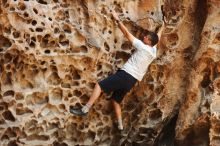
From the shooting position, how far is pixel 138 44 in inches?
205

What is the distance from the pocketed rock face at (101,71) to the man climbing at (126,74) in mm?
145

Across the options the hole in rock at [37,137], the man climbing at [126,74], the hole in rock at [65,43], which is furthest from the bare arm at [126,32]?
the hole in rock at [37,137]

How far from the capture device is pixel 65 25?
523 cm

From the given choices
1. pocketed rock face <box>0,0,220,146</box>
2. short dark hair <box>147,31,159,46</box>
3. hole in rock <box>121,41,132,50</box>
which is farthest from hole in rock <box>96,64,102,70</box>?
short dark hair <box>147,31,159,46</box>

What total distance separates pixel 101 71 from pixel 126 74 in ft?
0.89

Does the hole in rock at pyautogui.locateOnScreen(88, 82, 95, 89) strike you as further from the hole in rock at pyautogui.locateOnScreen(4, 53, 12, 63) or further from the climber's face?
the hole in rock at pyautogui.locateOnScreen(4, 53, 12, 63)

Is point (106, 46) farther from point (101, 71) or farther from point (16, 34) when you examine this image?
point (16, 34)

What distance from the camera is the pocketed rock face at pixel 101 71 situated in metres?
5.12

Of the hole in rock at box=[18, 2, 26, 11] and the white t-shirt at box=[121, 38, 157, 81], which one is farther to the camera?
the white t-shirt at box=[121, 38, 157, 81]

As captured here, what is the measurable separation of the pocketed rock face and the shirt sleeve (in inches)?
9.4

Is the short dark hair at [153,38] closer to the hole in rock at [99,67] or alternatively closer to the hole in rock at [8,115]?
the hole in rock at [99,67]

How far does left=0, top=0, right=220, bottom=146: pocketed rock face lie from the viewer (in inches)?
202

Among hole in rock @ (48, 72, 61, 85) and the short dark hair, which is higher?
the short dark hair

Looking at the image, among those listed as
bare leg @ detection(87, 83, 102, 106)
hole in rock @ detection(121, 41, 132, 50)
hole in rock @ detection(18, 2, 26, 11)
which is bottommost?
bare leg @ detection(87, 83, 102, 106)
